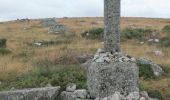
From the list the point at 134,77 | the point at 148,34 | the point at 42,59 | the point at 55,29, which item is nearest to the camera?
the point at 134,77

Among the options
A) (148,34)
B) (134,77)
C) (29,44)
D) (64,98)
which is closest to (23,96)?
(64,98)

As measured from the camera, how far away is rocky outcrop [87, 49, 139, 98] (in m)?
15.6

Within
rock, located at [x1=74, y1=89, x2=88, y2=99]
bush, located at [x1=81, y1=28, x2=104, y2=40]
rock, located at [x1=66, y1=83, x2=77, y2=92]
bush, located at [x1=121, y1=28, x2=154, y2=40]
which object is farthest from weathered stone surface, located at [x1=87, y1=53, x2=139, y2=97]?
bush, located at [x1=81, y1=28, x2=104, y2=40]

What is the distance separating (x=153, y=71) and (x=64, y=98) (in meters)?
5.08

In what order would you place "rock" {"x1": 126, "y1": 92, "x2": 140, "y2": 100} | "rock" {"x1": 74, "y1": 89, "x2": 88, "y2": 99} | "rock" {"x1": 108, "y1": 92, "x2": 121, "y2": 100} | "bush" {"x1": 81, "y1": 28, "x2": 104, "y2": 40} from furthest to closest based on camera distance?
"bush" {"x1": 81, "y1": 28, "x2": 104, "y2": 40}, "rock" {"x1": 74, "y1": 89, "x2": 88, "y2": 99}, "rock" {"x1": 126, "y1": 92, "x2": 140, "y2": 100}, "rock" {"x1": 108, "y1": 92, "x2": 121, "y2": 100}

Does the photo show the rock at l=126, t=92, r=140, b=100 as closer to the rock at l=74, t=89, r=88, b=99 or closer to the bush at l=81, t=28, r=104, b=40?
the rock at l=74, t=89, r=88, b=99

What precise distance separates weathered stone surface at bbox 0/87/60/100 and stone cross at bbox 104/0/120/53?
225 centimetres

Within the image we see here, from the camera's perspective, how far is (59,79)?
1778cm

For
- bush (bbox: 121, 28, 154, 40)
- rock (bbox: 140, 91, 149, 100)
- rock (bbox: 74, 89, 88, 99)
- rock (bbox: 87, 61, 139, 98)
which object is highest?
rock (bbox: 87, 61, 139, 98)

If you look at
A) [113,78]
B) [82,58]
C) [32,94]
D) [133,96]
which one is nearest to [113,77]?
[113,78]

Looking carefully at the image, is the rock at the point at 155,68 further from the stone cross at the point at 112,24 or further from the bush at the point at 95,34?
the bush at the point at 95,34

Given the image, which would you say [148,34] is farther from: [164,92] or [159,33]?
[164,92]

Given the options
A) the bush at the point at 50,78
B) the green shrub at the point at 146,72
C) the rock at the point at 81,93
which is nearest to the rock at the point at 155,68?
the green shrub at the point at 146,72

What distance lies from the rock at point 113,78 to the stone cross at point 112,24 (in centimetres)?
61
